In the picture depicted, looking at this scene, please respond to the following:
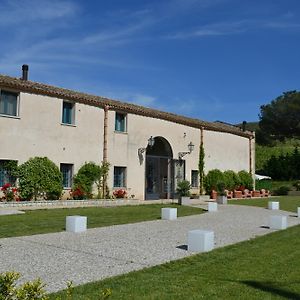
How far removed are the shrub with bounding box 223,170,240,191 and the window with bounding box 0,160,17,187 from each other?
1737cm

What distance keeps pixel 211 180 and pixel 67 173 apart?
41.1ft

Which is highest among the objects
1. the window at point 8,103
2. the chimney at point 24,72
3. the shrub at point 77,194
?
the chimney at point 24,72

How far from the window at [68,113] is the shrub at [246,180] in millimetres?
17362

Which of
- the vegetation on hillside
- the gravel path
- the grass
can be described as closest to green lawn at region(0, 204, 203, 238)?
the gravel path

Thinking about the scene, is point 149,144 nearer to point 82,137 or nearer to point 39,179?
point 82,137

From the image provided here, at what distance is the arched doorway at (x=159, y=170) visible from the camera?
27578 millimetres

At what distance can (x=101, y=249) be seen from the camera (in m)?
9.53

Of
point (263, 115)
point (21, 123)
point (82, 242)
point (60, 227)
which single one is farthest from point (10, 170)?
point (263, 115)

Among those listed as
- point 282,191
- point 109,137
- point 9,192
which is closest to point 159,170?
point 109,137

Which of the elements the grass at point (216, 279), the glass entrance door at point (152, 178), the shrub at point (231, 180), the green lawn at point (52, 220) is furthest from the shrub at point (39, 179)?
the shrub at point (231, 180)

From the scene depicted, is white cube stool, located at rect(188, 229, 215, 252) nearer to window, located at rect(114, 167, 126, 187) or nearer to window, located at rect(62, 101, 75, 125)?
window, located at rect(62, 101, 75, 125)

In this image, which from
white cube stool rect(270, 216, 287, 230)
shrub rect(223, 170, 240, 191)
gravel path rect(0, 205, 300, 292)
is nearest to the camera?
gravel path rect(0, 205, 300, 292)

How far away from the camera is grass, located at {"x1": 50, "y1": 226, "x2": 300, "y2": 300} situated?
238 inches

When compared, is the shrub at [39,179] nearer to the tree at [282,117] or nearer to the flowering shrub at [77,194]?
the flowering shrub at [77,194]
